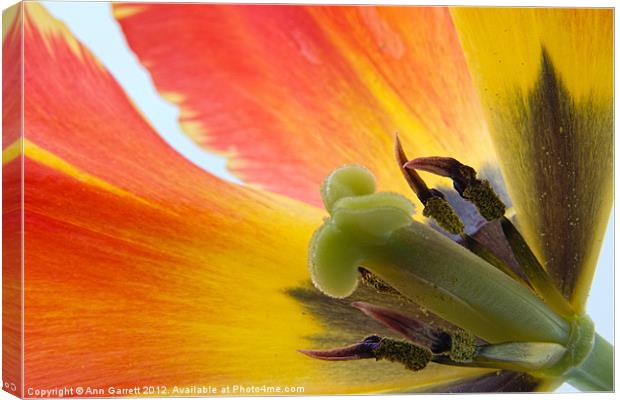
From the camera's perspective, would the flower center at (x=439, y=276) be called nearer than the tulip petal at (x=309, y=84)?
Yes

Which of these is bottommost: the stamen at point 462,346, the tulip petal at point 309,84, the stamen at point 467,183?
the stamen at point 462,346

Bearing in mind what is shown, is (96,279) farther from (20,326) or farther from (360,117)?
(360,117)

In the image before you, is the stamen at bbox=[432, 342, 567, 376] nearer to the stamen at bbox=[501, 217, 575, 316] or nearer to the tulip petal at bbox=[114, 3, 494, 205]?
the stamen at bbox=[501, 217, 575, 316]

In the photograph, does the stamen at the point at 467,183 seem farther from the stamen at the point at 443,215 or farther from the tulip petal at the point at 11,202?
the tulip petal at the point at 11,202

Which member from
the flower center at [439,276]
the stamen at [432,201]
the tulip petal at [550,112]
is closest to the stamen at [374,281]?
the flower center at [439,276]

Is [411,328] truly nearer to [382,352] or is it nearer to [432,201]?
[382,352]

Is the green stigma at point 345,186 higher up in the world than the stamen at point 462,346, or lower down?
higher up

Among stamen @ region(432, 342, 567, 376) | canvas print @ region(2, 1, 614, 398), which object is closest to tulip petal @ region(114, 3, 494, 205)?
canvas print @ region(2, 1, 614, 398)
